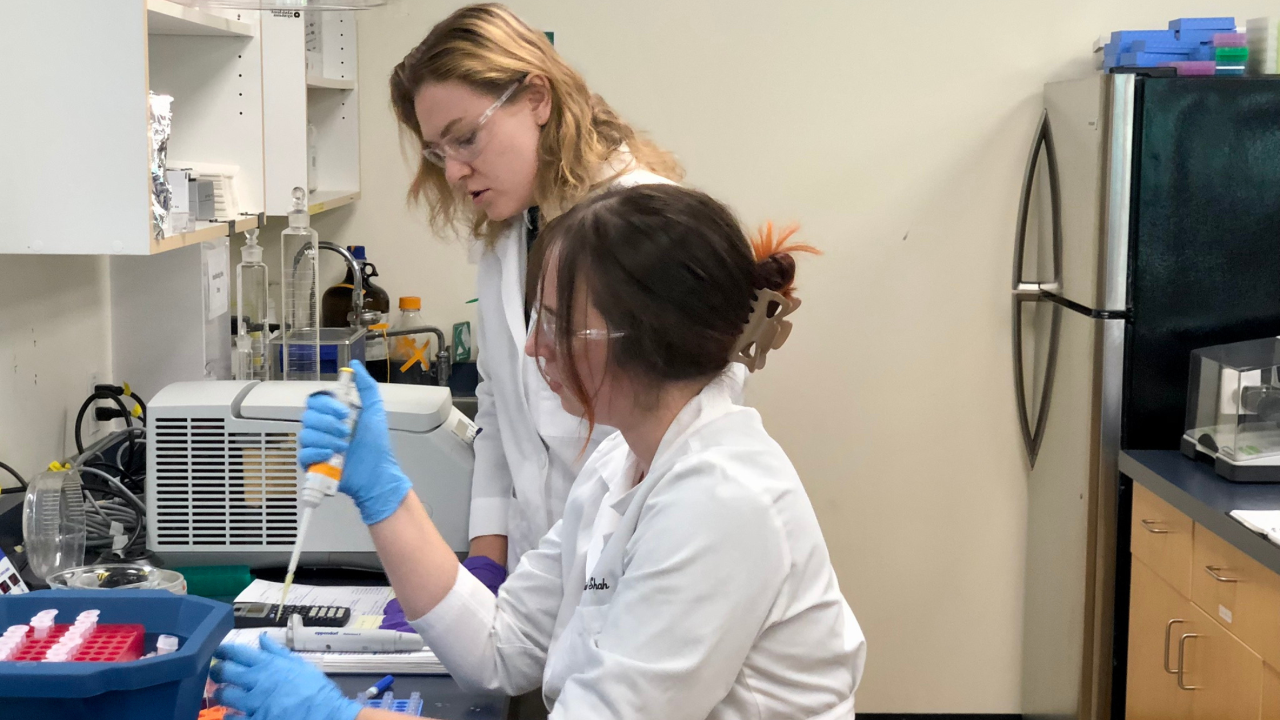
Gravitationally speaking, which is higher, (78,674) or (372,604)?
(78,674)

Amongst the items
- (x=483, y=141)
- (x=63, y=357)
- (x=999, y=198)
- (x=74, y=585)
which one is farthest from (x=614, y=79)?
Result: (x=74, y=585)

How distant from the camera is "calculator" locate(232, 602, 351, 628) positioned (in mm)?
1537

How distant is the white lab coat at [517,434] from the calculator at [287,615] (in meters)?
0.31

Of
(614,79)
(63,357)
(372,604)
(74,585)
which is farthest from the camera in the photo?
(614,79)

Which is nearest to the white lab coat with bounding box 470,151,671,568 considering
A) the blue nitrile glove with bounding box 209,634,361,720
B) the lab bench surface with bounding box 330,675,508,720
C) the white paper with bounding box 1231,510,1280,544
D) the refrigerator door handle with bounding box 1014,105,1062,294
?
the lab bench surface with bounding box 330,675,508,720

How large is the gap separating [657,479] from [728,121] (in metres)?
2.14

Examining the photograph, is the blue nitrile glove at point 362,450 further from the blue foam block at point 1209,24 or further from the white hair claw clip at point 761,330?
the blue foam block at point 1209,24

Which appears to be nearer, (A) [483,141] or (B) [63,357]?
(A) [483,141]

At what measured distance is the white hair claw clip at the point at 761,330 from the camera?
1.14m

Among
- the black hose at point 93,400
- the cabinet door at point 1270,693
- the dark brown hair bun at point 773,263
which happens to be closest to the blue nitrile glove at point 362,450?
the dark brown hair bun at point 773,263

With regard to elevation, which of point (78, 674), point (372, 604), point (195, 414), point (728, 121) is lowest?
point (372, 604)

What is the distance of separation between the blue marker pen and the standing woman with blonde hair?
0.34 m

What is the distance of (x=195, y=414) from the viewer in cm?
176

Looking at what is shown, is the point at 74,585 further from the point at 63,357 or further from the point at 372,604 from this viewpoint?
the point at 63,357
